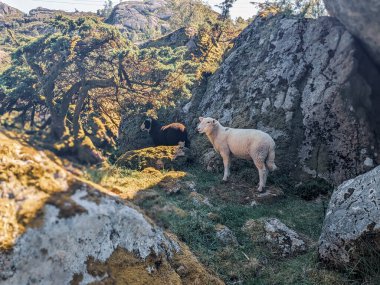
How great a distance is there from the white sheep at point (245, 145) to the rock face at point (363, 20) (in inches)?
296

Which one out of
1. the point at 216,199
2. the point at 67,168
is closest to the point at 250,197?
the point at 216,199

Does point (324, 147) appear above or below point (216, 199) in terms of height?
above

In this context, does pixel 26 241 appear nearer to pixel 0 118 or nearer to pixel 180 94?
pixel 0 118

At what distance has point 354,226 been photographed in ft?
19.6

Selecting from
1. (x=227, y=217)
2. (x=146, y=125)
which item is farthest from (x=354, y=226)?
(x=146, y=125)

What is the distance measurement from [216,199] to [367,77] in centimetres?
1007

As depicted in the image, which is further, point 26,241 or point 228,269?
point 228,269

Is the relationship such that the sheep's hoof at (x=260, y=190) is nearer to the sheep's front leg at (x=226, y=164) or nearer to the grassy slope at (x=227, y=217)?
the grassy slope at (x=227, y=217)

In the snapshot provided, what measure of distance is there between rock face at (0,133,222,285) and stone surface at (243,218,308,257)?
3834 millimetres

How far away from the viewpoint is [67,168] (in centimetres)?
374

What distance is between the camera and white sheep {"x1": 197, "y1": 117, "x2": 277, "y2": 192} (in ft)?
41.7

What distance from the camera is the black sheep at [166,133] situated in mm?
18109

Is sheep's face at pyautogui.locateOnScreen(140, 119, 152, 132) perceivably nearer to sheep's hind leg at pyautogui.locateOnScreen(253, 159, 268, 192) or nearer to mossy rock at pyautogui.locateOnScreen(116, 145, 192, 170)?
mossy rock at pyautogui.locateOnScreen(116, 145, 192, 170)

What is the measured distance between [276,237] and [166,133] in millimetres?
11677
